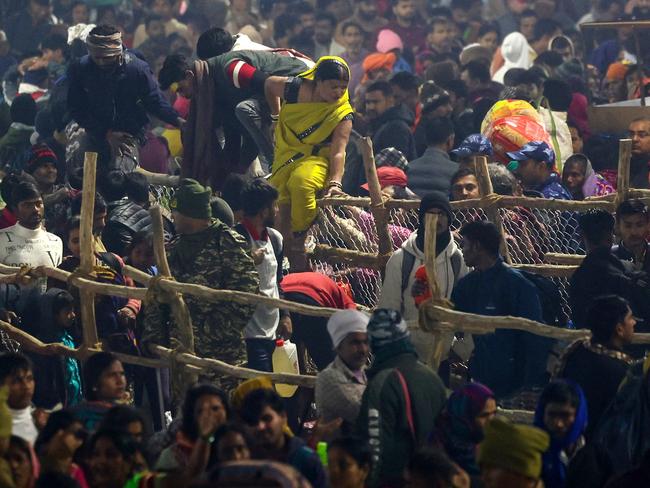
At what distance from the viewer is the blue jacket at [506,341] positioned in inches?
417

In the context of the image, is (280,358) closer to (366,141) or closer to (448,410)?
(366,141)

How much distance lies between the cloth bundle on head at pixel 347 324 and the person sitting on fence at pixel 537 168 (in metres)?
4.20

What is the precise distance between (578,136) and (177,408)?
18.7 feet

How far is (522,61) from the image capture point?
858 inches

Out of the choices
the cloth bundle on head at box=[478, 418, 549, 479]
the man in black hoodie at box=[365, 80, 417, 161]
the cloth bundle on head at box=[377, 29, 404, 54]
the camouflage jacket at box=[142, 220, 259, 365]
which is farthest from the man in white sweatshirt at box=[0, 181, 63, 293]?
the cloth bundle on head at box=[377, 29, 404, 54]

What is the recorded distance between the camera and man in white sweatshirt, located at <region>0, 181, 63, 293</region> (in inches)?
488

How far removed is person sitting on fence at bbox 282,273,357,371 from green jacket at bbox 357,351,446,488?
2989mm

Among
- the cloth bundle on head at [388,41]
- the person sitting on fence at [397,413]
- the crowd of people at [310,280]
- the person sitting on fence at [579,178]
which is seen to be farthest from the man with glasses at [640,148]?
the cloth bundle on head at [388,41]

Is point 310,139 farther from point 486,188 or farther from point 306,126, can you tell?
point 486,188

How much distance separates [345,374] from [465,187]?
13.8ft

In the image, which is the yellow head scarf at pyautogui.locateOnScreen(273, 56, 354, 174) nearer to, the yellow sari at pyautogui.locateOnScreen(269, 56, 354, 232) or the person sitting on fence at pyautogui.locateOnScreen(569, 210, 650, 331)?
the yellow sari at pyautogui.locateOnScreen(269, 56, 354, 232)

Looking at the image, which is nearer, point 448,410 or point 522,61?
point 448,410

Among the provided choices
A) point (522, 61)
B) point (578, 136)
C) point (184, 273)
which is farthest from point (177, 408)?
point (522, 61)

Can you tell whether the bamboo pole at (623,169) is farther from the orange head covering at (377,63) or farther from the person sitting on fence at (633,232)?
the orange head covering at (377,63)
